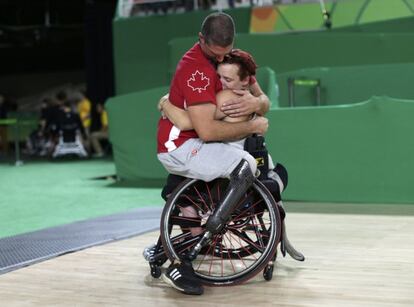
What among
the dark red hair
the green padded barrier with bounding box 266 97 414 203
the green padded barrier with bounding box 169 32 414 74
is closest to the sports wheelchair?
the dark red hair

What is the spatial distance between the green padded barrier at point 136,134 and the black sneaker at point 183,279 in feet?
18.7

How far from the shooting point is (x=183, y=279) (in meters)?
3.96

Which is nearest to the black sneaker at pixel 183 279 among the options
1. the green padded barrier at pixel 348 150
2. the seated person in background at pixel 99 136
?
the green padded barrier at pixel 348 150

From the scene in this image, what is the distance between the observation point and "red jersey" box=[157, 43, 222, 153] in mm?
4019

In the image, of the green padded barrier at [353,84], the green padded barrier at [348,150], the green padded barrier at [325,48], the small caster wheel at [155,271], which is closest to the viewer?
the small caster wheel at [155,271]

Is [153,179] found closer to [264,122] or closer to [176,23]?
[176,23]

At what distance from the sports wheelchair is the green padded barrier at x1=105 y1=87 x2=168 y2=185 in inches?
211

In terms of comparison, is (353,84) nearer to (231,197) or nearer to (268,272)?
(268,272)

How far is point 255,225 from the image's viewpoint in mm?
4234

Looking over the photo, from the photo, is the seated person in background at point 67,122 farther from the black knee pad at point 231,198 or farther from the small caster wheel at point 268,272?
the black knee pad at point 231,198

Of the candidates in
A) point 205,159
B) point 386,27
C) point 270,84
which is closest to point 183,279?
point 205,159

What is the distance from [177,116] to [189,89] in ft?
0.67

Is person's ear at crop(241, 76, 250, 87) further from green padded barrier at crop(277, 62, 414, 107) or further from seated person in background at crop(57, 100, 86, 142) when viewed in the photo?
seated person in background at crop(57, 100, 86, 142)

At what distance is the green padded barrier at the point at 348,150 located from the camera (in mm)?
7453
